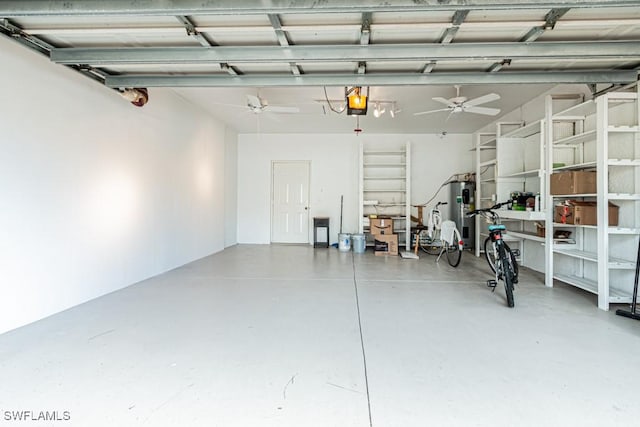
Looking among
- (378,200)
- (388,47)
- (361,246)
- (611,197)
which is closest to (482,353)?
(611,197)

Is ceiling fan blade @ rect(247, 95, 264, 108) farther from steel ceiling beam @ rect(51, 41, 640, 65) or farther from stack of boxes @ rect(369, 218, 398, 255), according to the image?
stack of boxes @ rect(369, 218, 398, 255)

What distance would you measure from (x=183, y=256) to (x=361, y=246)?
3616mm

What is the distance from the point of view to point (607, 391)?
1628mm

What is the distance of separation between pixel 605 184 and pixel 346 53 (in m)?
2.83

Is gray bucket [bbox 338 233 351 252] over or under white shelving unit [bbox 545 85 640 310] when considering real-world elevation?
under

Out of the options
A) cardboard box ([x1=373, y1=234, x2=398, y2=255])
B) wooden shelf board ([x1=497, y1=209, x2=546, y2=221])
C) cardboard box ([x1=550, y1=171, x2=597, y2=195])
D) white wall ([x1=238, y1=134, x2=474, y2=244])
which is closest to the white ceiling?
cardboard box ([x1=550, y1=171, x2=597, y2=195])

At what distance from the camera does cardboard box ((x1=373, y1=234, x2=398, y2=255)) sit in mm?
6234

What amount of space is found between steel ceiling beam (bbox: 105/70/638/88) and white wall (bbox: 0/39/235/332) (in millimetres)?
560

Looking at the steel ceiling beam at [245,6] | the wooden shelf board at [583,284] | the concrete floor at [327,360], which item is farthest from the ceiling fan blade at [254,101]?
the wooden shelf board at [583,284]

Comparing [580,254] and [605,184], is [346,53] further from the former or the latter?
[580,254]

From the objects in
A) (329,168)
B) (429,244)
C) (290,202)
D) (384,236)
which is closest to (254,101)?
(329,168)

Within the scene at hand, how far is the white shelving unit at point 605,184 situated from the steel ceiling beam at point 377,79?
271 mm

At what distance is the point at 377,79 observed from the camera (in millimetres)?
3018

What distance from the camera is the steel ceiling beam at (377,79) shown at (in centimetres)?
295
